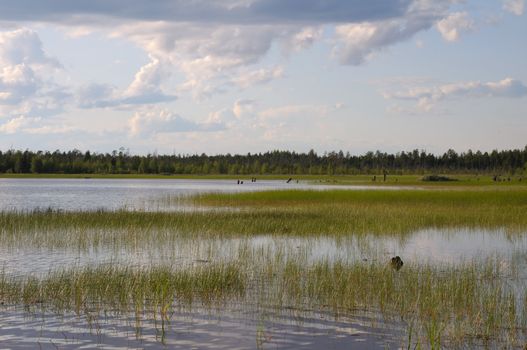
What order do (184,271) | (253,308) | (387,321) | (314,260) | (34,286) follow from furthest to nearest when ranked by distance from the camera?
(314,260) < (184,271) < (34,286) < (253,308) < (387,321)

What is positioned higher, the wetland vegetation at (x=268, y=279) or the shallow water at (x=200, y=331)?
the wetland vegetation at (x=268, y=279)

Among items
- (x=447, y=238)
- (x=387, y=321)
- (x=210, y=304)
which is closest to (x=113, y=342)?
(x=210, y=304)

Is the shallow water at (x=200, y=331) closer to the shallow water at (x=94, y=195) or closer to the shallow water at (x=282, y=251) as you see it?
the shallow water at (x=282, y=251)

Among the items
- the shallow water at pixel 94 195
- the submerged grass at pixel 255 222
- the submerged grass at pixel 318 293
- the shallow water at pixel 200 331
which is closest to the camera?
the shallow water at pixel 200 331

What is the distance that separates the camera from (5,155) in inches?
6993

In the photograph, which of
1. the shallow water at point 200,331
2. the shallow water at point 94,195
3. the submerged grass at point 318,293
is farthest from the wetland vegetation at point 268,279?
the shallow water at point 94,195

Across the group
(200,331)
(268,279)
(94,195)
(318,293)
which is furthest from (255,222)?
(94,195)

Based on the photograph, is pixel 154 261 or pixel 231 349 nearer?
pixel 231 349

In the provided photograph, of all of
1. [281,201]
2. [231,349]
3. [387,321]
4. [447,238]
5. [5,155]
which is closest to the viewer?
[231,349]

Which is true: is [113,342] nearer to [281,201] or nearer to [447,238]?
[447,238]

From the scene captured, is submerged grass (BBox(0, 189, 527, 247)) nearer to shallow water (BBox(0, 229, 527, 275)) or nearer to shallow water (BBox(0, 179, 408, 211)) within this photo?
shallow water (BBox(0, 229, 527, 275))

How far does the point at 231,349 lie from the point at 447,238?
736 inches

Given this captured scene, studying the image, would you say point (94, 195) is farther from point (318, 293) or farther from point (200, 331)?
point (200, 331)


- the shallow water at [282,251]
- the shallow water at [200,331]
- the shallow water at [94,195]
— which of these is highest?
the shallow water at [94,195]
